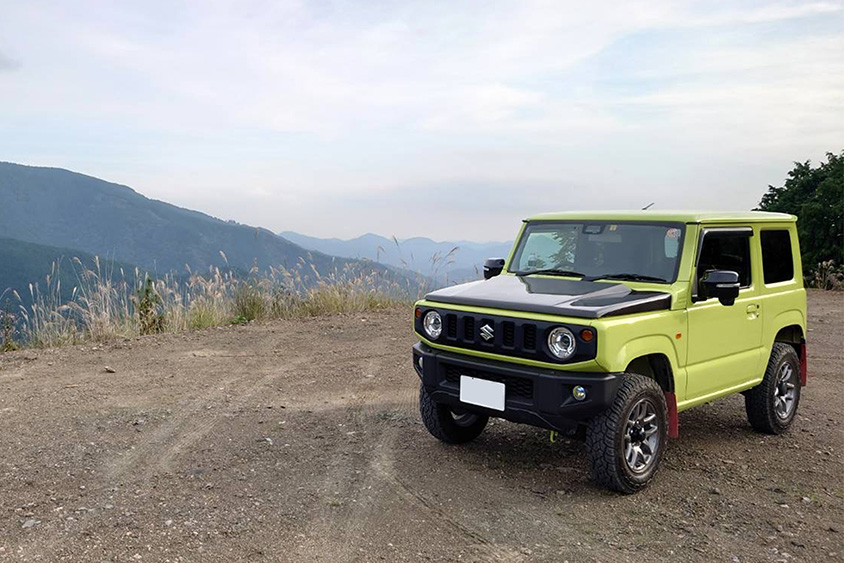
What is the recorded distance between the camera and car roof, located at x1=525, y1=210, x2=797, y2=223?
5016 mm

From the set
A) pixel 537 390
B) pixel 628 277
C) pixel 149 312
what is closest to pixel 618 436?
pixel 537 390

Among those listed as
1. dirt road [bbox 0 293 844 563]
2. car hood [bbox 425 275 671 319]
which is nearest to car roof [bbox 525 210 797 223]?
car hood [bbox 425 275 671 319]

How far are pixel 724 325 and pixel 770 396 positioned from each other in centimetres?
107

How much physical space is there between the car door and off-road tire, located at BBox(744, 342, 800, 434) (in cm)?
22

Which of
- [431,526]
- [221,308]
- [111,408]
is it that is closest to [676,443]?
[431,526]

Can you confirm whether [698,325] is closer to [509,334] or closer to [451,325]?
[509,334]

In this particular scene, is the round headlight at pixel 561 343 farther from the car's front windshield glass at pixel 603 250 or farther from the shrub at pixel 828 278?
the shrub at pixel 828 278

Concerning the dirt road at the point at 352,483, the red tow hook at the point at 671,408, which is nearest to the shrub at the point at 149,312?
the dirt road at the point at 352,483

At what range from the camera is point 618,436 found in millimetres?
4211

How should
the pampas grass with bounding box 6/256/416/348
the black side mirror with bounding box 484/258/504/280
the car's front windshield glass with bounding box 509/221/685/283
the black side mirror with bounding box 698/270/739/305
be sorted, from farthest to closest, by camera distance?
the pampas grass with bounding box 6/256/416/348 → the black side mirror with bounding box 484/258/504/280 → the car's front windshield glass with bounding box 509/221/685/283 → the black side mirror with bounding box 698/270/739/305

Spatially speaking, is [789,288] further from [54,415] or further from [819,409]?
[54,415]

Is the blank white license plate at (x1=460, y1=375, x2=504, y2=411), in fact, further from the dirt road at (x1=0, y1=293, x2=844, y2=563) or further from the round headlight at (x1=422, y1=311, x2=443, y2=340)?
the dirt road at (x1=0, y1=293, x2=844, y2=563)

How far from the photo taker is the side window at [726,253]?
497cm

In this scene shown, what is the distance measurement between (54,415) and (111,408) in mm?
472
